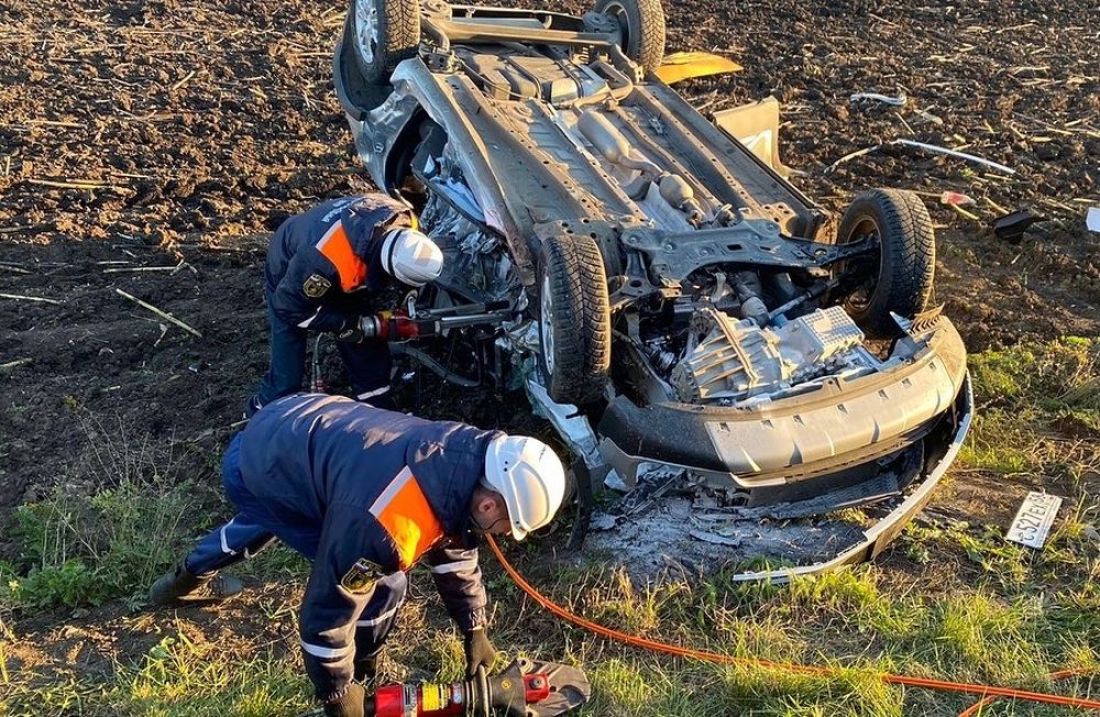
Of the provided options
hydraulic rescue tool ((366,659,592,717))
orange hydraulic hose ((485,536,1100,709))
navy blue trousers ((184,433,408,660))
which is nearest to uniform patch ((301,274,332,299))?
navy blue trousers ((184,433,408,660))

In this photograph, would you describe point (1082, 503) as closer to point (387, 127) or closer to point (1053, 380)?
point (1053, 380)

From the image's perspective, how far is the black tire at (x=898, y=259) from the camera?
14.1 ft

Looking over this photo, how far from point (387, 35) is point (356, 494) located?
396 centimetres

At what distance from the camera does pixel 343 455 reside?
9.47 ft

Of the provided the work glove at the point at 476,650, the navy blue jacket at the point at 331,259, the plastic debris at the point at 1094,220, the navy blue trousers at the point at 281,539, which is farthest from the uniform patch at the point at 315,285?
the plastic debris at the point at 1094,220

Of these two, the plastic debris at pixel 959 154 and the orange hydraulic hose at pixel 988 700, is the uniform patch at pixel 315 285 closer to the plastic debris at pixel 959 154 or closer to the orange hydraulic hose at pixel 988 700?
the orange hydraulic hose at pixel 988 700

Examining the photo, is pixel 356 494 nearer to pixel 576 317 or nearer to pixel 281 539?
pixel 281 539

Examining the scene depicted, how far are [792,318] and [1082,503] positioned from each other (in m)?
1.61

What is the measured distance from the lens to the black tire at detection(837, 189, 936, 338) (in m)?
4.30

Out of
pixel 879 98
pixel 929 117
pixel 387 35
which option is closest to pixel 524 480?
pixel 387 35

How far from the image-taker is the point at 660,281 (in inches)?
165

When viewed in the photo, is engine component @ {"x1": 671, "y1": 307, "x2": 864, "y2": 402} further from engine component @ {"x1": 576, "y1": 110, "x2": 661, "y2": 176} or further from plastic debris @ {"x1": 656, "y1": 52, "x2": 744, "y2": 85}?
plastic debris @ {"x1": 656, "y1": 52, "x2": 744, "y2": 85}

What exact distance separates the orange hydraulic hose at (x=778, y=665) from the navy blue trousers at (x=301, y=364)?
1.46m

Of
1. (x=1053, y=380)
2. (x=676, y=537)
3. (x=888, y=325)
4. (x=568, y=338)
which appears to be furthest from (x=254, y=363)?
(x=1053, y=380)
